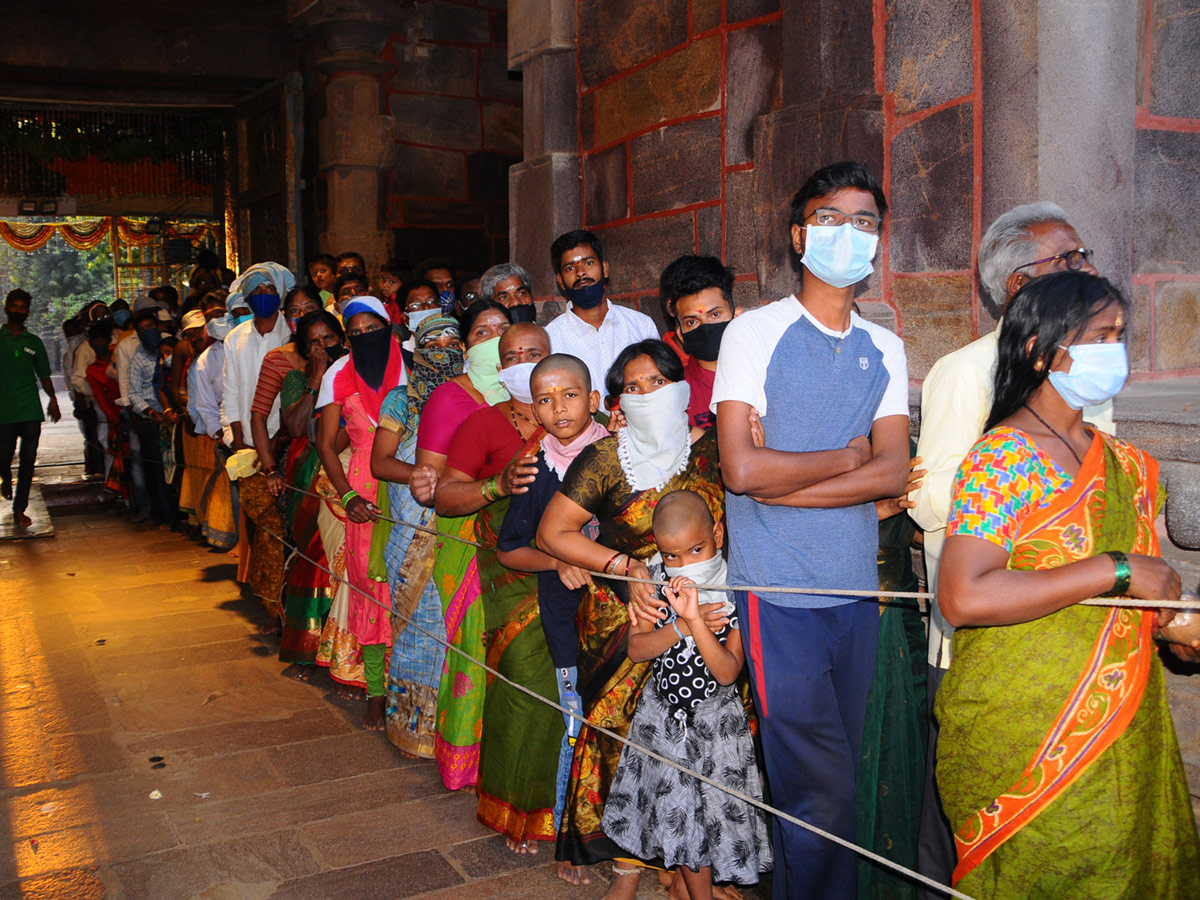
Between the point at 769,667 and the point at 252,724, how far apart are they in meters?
2.84

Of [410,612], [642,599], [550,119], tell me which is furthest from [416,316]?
[642,599]

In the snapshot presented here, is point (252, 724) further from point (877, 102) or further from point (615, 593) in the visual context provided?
point (877, 102)

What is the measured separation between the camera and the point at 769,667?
2539 mm

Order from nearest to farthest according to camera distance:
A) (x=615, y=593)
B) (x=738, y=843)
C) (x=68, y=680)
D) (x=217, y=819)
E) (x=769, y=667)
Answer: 1. (x=769, y=667)
2. (x=738, y=843)
3. (x=615, y=593)
4. (x=217, y=819)
5. (x=68, y=680)

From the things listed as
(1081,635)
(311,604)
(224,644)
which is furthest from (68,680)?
(1081,635)

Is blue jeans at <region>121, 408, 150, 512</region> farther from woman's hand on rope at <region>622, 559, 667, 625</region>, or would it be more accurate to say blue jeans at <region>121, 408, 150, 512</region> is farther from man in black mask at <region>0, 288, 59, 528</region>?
woman's hand on rope at <region>622, 559, 667, 625</region>

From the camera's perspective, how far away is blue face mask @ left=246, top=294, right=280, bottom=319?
6480mm

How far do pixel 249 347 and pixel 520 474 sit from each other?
3.86m

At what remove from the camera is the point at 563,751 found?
11.0 feet

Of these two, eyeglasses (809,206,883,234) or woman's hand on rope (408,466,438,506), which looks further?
woman's hand on rope (408,466,438,506)

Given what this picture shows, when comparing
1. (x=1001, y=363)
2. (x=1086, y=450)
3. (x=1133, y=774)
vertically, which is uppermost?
(x=1001, y=363)

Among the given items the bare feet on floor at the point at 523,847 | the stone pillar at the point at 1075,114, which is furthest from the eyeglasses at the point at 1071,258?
the bare feet on floor at the point at 523,847

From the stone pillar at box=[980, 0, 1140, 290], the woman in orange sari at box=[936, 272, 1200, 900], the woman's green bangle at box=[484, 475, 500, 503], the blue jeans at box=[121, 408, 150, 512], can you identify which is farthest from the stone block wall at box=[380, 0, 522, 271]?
the woman in orange sari at box=[936, 272, 1200, 900]

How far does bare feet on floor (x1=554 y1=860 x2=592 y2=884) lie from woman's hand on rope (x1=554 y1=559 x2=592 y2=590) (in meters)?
0.86
